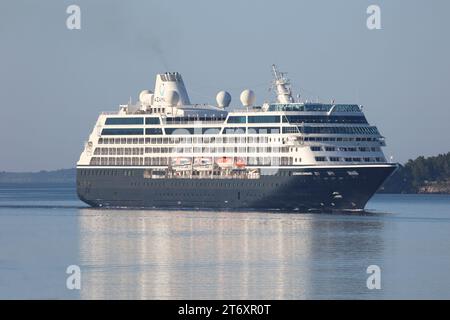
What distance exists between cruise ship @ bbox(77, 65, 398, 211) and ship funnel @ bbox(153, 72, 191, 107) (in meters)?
0.09

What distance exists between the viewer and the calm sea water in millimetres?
73438

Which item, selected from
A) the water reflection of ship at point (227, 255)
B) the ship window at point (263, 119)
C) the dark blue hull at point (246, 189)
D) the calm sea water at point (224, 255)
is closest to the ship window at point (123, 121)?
the dark blue hull at point (246, 189)

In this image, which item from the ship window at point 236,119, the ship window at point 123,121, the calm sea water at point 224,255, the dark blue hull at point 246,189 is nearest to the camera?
the calm sea water at point 224,255

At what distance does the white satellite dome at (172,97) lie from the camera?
466 ft

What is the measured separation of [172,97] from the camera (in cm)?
14250

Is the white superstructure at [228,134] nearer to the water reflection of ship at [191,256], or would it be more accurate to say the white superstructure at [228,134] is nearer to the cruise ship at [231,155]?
the cruise ship at [231,155]

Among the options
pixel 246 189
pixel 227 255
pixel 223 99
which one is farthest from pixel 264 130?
pixel 227 255

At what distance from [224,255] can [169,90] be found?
55.6 metres

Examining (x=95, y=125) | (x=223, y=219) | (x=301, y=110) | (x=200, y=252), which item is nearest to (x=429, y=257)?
(x=200, y=252)

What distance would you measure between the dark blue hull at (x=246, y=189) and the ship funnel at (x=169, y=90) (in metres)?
7.12

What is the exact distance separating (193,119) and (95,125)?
1129 cm

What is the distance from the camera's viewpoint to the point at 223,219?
12044 cm

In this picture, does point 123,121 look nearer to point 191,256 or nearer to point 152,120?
point 152,120
